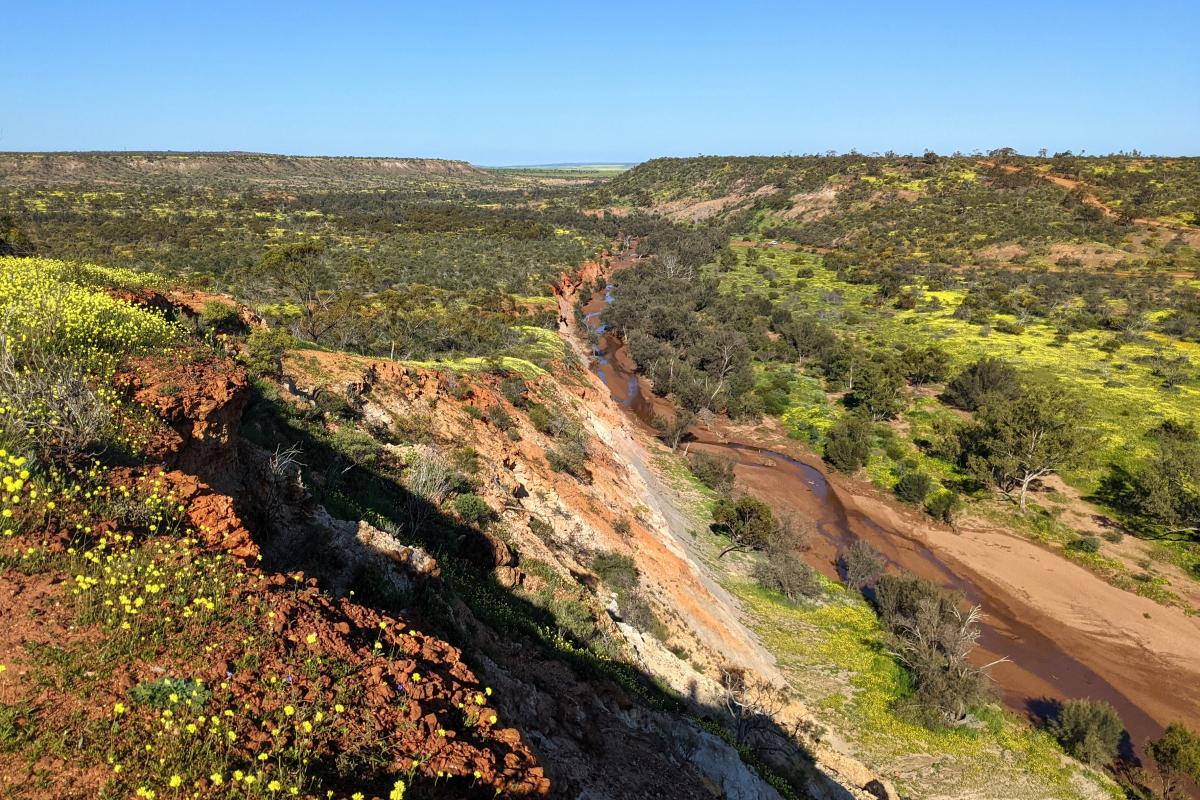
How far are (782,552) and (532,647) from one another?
47.2 feet

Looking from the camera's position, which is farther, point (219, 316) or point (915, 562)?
point (915, 562)

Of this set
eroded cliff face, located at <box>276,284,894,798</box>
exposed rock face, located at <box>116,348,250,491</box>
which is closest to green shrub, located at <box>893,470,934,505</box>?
eroded cliff face, located at <box>276,284,894,798</box>

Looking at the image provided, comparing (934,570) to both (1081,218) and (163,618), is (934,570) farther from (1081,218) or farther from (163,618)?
(1081,218)

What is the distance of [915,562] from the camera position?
24484mm

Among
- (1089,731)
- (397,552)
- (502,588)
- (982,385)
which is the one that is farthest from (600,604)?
(982,385)

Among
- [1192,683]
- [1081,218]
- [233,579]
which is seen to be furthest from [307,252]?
[1081,218]

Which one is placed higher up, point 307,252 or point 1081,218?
point 1081,218

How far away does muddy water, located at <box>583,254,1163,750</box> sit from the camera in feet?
60.1

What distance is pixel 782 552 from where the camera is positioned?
22.1 m

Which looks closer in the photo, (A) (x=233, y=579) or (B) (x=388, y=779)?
(B) (x=388, y=779)

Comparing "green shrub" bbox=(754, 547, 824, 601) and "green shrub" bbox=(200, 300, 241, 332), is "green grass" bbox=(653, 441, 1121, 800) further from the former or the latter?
"green shrub" bbox=(200, 300, 241, 332)

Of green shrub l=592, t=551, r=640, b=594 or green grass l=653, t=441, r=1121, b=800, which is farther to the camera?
green shrub l=592, t=551, r=640, b=594

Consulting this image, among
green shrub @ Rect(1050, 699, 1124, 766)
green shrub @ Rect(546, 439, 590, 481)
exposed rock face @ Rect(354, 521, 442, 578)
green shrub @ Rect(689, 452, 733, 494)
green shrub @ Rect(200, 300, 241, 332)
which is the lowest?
green shrub @ Rect(1050, 699, 1124, 766)

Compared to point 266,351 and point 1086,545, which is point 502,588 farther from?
point 1086,545
